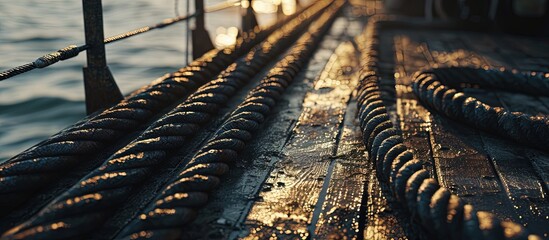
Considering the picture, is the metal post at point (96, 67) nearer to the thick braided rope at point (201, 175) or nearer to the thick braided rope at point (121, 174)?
the thick braided rope at point (121, 174)

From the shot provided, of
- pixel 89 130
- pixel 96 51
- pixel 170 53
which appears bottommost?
pixel 170 53

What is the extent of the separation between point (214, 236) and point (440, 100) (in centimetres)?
149

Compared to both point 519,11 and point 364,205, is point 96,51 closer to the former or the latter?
point 364,205

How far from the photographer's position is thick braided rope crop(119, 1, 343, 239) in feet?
4.68

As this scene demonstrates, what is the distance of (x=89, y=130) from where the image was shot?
1.96 m

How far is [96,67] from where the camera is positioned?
2.53 m

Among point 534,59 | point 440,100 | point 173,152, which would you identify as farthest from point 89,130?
point 534,59

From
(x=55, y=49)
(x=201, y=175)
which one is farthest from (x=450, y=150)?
(x=55, y=49)

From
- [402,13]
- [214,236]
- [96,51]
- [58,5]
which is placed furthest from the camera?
[58,5]

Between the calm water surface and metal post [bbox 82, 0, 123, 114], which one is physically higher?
metal post [bbox 82, 0, 123, 114]

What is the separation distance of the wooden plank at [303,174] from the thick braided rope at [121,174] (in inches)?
14.1

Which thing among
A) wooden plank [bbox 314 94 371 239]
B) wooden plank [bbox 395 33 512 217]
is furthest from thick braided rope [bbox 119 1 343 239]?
wooden plank [bbox 395 33 512 217]

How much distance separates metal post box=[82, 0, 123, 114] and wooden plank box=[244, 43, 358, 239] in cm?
88

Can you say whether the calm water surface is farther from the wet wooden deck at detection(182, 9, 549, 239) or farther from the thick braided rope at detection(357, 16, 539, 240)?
the thick braided rope at detection(357, 16, 539, 240)
